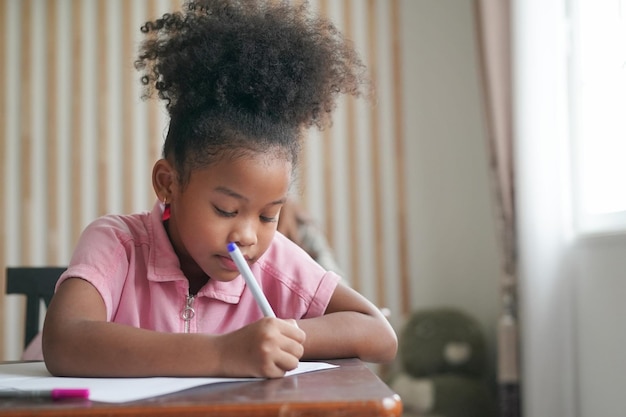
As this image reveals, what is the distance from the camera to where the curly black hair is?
1070mm

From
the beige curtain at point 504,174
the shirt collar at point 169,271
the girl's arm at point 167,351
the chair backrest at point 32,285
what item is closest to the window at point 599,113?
the beige curtain at point 504,174

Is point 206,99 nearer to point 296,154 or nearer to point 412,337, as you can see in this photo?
point 296,154

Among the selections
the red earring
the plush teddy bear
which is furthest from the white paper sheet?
the plush teddy bear

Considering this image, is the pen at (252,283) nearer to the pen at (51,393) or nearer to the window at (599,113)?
the pen at (51,393)

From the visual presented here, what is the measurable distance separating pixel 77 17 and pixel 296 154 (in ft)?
10.0

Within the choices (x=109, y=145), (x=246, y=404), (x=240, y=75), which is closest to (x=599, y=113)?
(x=240, y=75)

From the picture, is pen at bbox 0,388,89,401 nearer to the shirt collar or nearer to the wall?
the shirt collar

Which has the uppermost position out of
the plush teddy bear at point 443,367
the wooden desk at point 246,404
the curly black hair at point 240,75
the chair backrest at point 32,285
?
the curly black hair at point 240,75

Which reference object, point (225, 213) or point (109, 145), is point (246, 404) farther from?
point (109, 145)

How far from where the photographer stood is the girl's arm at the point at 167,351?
0.81 metres

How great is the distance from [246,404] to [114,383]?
→ 22 centimetres

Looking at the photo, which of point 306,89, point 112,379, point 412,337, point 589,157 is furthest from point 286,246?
point 412,337

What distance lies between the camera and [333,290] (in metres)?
1.14

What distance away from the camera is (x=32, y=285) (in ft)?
5.74
